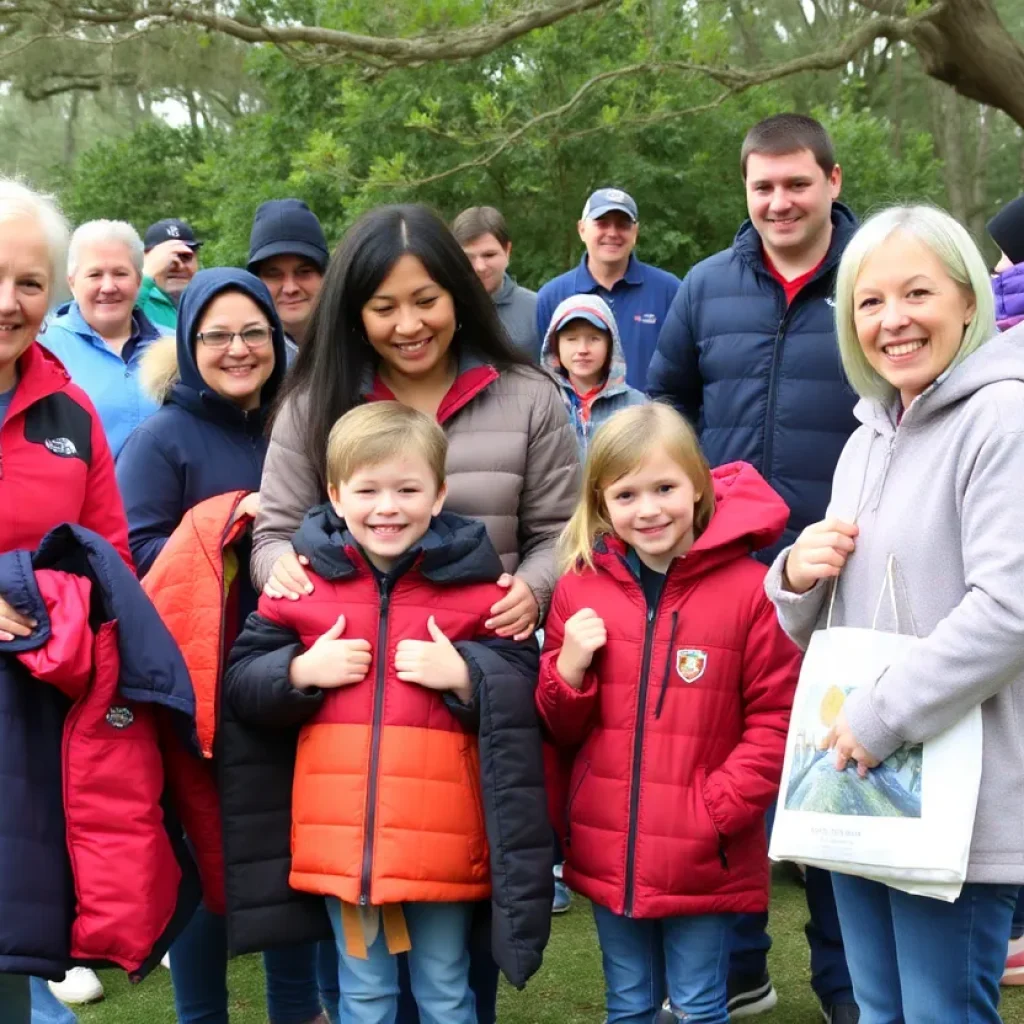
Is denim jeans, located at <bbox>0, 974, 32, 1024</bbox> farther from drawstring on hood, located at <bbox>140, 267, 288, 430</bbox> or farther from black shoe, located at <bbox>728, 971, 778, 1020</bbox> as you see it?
black shoe, located at <bbox>728, 971, 778, 1020</bbox>

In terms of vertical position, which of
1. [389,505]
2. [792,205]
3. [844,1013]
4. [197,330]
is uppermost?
[792,205]

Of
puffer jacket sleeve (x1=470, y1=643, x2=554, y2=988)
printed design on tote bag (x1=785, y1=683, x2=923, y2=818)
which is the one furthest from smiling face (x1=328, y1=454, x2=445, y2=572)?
printed design on tote bag (x1=785, y1=683, x2=923, y2=818)

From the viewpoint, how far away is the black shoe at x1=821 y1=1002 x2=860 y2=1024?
3527mm

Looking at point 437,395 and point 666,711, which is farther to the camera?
point 437,395

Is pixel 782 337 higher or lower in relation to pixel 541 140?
lower

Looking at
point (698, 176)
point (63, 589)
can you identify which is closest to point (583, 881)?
point (63, 589)

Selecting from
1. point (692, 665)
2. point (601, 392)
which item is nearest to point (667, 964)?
point (692, 665)

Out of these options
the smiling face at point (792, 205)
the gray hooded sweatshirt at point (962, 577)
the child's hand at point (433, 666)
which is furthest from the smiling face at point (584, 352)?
the gray hooded sweatshirt at point (962, 577)

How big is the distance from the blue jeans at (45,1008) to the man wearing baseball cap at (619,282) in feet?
12.2

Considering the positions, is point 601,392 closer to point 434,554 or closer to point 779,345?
point 779,345

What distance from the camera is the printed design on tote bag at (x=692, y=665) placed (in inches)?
119

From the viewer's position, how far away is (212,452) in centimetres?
349

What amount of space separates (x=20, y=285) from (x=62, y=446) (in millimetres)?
350

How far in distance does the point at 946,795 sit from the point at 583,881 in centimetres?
100
